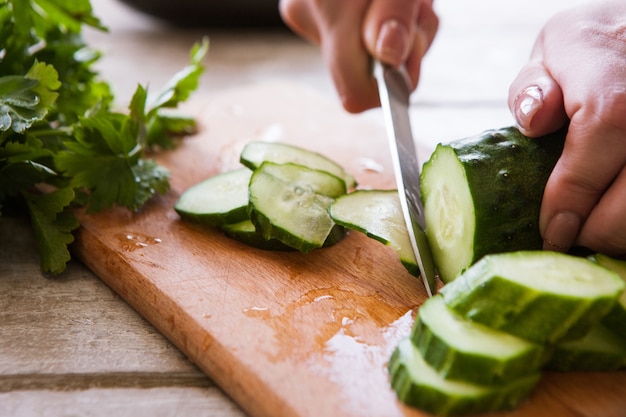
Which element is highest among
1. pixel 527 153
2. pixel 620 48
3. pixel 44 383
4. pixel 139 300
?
pixel 620 48

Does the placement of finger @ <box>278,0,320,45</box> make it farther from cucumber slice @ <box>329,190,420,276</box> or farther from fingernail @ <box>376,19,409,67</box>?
cucumber slice @ <box>329,190,420,276</box>

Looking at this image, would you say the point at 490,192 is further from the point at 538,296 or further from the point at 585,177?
the point at 538,296

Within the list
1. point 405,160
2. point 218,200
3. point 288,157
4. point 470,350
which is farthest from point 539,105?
point 218,200

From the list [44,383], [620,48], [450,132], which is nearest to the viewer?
[44,383]

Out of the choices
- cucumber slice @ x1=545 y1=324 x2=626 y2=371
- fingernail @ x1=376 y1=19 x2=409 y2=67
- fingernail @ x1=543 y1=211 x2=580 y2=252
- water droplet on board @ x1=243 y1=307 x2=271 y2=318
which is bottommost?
water droplet on board @ x1=243 y1=307 x2=271 y2=318

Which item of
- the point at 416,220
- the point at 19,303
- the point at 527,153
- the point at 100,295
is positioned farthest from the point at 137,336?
the point at 527,153

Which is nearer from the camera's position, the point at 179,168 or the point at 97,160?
the point at 97,160

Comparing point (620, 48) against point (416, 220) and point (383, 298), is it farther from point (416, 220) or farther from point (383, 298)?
point (383, 298)

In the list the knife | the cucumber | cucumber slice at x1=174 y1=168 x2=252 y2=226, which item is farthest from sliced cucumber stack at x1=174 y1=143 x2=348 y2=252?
the cucumber
